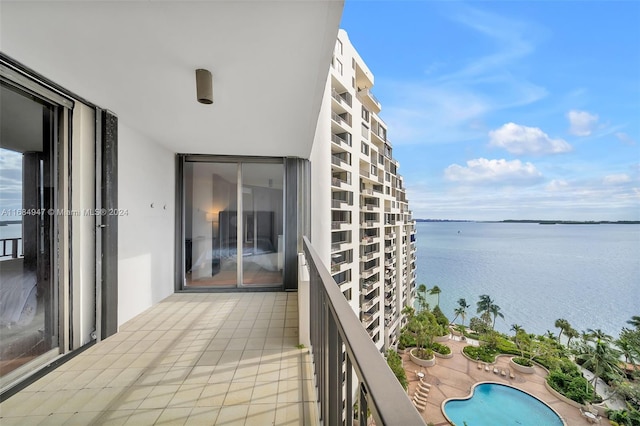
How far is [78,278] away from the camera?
7.50 ft

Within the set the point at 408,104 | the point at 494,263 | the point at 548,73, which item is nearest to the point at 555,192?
the point at 494,263

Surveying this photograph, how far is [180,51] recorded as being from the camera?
1.59 meters

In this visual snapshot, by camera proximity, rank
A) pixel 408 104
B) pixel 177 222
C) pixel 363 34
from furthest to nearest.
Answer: pixel 408 104 → pixel 363 34 → pixel 177 222

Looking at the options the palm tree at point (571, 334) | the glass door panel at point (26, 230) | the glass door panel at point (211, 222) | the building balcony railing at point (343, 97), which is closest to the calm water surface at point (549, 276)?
the palm tree at point (571, 334)

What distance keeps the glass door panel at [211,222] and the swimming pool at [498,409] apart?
12634mm

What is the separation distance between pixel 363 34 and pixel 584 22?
22.3m

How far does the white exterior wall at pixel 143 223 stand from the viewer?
2.84m

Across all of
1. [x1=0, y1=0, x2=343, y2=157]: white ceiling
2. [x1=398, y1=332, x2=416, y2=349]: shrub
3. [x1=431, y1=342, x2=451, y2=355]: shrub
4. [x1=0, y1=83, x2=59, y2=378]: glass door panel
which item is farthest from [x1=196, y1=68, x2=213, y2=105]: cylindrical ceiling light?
[x1=398, y1=332, x2=416, y2=349]: shrub

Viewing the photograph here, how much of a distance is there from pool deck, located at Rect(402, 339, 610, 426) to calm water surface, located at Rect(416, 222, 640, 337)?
10.9 metres

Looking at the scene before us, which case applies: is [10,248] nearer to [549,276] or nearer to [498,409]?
[498,409]

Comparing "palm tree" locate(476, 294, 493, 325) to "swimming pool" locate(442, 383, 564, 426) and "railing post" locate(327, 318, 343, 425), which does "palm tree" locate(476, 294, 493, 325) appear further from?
"railing post" locate(327, 318, 343, 425)

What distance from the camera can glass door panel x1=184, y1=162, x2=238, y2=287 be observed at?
14.1 ft

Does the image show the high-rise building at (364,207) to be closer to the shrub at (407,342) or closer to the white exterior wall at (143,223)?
the shrub at (407,342)

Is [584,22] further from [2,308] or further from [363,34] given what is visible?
[2,308]
